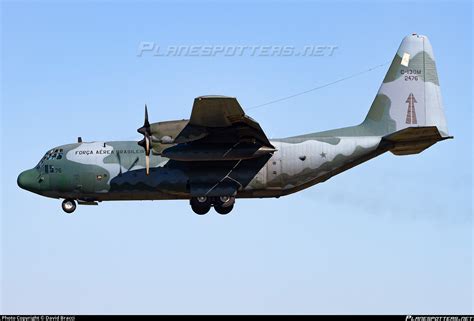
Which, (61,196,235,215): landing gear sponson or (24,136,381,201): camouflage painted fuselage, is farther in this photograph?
(61,196,235,215): landing gear sponson

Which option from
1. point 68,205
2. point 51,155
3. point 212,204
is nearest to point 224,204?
point 212,204

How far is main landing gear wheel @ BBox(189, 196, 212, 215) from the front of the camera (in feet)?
113

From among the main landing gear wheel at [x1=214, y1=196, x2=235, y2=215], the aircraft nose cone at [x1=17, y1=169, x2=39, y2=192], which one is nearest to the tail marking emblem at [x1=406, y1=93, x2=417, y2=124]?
the main landing gear wheel at [x1=214, y1=196, x2=235, y2=215]

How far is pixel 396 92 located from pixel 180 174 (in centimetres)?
847

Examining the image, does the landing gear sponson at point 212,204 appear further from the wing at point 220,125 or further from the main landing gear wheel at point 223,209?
the wing at point 220,125

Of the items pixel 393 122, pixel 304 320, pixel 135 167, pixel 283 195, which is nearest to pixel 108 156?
pixel 135 167

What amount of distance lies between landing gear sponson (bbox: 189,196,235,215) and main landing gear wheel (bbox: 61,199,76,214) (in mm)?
4499

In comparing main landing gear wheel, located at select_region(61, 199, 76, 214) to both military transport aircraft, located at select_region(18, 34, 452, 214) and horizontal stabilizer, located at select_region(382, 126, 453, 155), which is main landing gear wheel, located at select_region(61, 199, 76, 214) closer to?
military transport aircraft, located at select_region(18, 34, 452, 214)

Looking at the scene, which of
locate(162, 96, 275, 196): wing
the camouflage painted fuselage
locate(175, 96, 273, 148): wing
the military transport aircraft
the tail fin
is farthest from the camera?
the tail fin

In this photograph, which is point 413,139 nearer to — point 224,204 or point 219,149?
point 219,149

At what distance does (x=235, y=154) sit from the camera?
3325 cm

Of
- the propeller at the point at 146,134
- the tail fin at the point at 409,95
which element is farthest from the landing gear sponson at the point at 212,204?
the tail fin at the point at 409,95

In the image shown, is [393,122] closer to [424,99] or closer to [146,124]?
[424,99]

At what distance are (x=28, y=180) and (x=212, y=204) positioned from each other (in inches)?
273
